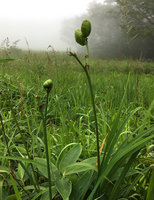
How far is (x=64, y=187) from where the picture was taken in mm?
624

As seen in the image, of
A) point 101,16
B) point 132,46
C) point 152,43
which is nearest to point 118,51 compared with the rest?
point 132,46

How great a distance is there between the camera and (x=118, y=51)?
19.1 metres

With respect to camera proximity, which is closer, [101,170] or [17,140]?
[101,170]

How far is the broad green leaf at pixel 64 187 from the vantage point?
595 mm

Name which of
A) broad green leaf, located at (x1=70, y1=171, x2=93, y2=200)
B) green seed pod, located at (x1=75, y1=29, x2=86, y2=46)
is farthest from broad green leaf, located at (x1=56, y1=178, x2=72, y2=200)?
green seed pod, located at (x1=75, y1=29, x2=86, y2=46)

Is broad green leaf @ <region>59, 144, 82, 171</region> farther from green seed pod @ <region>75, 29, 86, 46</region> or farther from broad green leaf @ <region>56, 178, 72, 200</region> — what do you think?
green seed pod @ <region>75, 29, 86, 46</region>

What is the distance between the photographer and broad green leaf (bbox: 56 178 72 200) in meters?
0.60

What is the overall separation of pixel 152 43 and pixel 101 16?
7.32m

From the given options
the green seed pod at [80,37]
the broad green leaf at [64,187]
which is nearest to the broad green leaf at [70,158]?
the broad green leaf at [64,187]

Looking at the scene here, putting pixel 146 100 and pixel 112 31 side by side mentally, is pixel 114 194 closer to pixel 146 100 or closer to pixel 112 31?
pixel 146 100

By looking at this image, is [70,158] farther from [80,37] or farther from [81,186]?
[80,37]

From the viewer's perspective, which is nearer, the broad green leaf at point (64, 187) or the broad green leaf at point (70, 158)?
the broad green leaf at point (64, 187)

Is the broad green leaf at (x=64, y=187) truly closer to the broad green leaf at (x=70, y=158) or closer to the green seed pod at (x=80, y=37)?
the broad green leaf at (x=70, y=158)

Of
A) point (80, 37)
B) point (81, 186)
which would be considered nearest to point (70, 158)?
point (81, 186)
